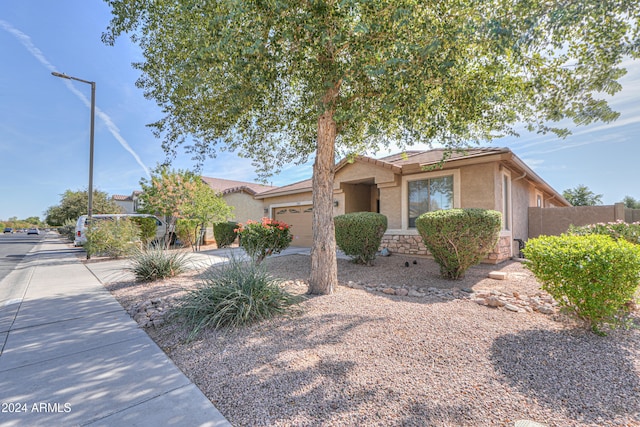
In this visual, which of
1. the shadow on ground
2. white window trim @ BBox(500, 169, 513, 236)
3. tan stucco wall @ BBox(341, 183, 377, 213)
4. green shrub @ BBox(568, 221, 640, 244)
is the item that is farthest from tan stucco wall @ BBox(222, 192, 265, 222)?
the shadow on ground

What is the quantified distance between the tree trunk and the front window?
5.32m

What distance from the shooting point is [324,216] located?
17.4 ft

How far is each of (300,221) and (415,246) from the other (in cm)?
663

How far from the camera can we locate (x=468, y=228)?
6.13 meters

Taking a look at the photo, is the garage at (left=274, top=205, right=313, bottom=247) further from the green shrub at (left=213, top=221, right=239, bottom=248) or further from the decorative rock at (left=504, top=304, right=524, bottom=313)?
the decorative rock at (left=504, top=304, right=524, bottom=313)

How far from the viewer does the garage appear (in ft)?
46.3

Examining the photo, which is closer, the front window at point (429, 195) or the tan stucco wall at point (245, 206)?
the front window at point (429, 195)

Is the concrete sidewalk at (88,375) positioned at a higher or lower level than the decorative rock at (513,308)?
lower

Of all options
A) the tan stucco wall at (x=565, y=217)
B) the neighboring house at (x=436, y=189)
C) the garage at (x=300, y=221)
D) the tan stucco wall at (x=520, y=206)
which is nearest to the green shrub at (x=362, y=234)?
the neighboring house at (x=436, y=189)

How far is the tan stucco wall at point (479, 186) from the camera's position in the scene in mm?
8289

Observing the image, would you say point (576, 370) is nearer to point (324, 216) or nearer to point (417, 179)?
point (324, 216)

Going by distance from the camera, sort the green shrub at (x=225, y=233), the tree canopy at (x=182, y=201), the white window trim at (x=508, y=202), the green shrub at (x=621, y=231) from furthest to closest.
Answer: the green shrub at (x=225, y=233) → the tree canopy at (x=182, y=201) → the white window trim at (x=508, y=202) → the green shrub at (x=621, y=231)

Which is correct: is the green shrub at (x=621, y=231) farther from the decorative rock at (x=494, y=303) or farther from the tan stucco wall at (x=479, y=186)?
the decorative rock at (x=494, y=303)

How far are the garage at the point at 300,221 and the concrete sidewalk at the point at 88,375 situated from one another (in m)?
9.87
